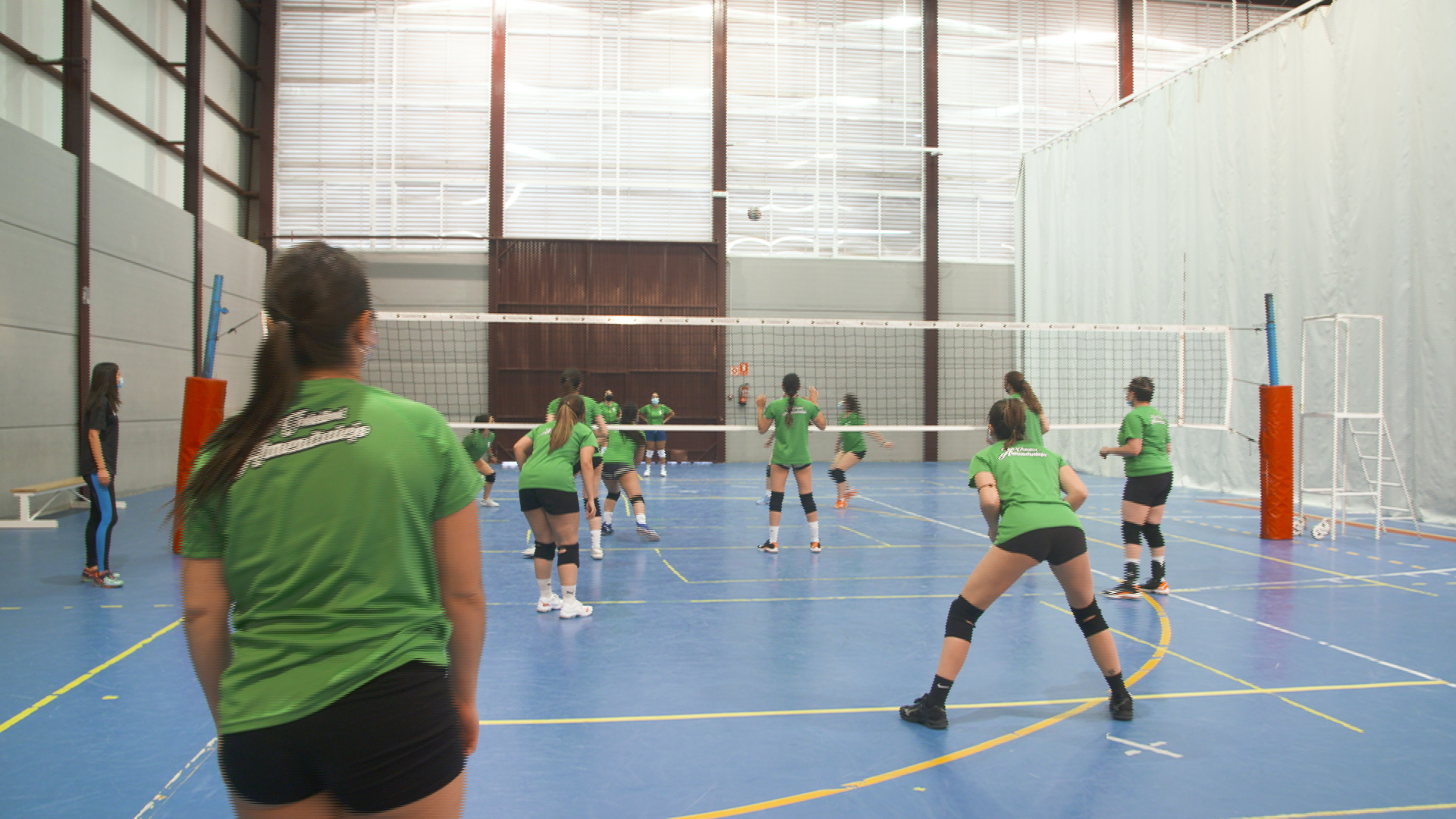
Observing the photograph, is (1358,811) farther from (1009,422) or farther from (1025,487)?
(1009,422)

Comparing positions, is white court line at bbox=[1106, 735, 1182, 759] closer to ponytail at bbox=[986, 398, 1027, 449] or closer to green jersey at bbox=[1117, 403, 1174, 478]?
ponytail at bbox=[986, 398, 1027, 449]

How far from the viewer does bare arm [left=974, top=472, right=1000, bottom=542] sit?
412cm

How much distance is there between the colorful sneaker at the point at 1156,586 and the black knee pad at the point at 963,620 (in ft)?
11.8

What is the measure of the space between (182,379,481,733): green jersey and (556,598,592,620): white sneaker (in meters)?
4.81

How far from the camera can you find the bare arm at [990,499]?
4124 millimetres

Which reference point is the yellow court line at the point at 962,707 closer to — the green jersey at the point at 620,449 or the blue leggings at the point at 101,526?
the blue leggings at the point at 101,526

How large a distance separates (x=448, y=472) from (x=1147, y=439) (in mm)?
6766

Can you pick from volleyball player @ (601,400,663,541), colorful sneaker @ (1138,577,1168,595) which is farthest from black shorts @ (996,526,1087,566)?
volleyball player @ (601,400,663,541)

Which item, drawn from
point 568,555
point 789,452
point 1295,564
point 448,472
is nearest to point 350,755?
point 448,472

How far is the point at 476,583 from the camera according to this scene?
5.31 feet

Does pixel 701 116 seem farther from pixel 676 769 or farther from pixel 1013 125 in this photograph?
pixel 676 769

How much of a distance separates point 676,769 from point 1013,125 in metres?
20.4

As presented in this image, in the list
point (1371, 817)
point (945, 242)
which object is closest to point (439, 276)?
point (945, 242)

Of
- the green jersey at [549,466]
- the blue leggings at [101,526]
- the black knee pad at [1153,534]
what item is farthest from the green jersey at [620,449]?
the black knee pad at [1153,534]
